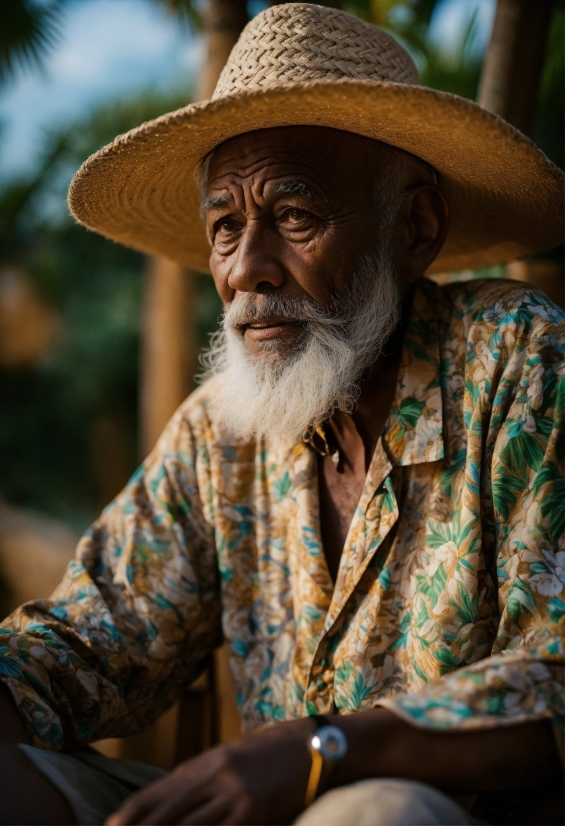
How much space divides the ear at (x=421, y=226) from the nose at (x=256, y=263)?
0.41 metres

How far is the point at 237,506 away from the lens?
2.38 metres

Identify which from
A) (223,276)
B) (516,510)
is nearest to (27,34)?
(223,276)

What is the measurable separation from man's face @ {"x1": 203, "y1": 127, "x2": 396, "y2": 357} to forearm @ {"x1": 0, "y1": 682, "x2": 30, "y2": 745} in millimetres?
1060

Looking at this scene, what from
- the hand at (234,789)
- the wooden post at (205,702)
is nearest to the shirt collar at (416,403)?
the hand at (234,789)

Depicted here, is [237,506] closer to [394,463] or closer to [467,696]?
[394,463]

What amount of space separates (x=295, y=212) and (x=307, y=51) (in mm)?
414

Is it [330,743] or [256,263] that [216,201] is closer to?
[256,263]

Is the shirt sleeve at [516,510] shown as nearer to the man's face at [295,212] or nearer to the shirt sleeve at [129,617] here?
the man's face at [295,212]

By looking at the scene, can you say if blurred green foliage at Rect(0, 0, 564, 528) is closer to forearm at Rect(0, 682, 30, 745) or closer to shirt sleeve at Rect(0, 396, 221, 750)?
shirt sleeve at Rect(0, 396, 221, 750)

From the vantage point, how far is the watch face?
1.45m

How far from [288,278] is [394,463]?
1.85 feet

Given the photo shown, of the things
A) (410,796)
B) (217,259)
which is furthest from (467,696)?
(217,259)

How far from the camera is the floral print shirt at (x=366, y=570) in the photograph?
167cm

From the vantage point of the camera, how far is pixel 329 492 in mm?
2264
